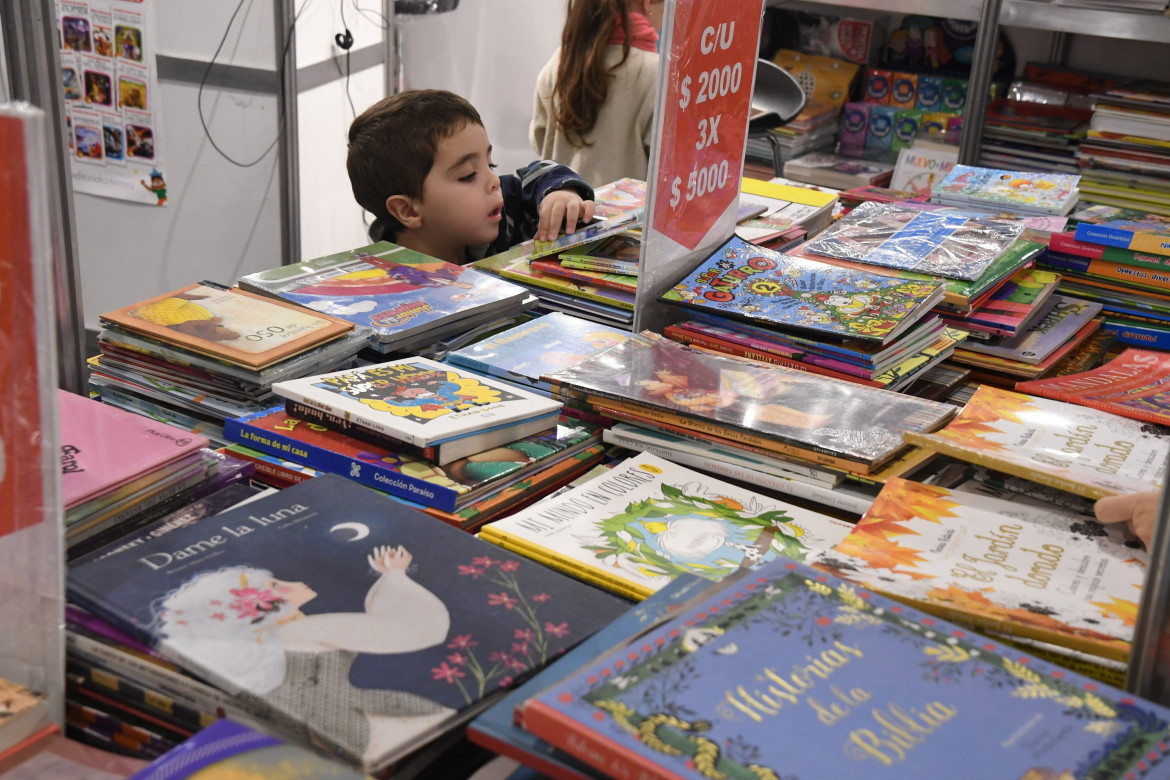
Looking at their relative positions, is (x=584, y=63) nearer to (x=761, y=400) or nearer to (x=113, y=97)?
(x=113, y=97)

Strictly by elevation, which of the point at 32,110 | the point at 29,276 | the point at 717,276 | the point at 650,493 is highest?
the point at 32,110

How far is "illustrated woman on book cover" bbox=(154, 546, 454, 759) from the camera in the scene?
2.38 ft

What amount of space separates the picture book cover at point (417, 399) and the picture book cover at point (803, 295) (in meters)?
0.37

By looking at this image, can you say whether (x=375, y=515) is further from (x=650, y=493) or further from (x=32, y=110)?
(x=32, y=110)

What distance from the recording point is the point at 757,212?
78.5 inches

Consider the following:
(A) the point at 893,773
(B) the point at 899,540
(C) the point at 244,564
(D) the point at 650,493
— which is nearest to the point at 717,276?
(D) the point at 650,493

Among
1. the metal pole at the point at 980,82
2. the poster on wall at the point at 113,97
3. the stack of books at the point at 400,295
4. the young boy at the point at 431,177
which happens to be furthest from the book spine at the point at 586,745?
the poster on wall at the point at 113,97

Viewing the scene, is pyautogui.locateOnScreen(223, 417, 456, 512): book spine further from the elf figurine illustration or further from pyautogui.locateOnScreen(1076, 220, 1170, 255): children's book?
the elf figurine illustration

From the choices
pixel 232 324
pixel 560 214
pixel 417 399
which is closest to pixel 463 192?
pixel 560 214

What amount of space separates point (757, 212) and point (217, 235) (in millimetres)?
2192

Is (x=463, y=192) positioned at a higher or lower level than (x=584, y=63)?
lower

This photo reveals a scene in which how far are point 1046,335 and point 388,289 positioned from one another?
3.33 feet

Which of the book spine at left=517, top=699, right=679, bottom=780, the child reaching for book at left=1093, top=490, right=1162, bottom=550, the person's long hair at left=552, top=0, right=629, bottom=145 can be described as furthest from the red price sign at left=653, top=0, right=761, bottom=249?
the person's long hair at left=552, top=0, right=629, bottom=145

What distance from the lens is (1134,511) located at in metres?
0.99
